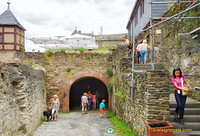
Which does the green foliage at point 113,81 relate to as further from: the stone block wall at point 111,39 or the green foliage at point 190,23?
the stone block wall at point 111,39

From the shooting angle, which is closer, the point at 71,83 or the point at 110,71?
the point at 110,71

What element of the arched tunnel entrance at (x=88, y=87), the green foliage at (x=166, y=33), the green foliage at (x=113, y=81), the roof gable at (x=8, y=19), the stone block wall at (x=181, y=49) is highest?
the roof gable at (x=8, y=19)

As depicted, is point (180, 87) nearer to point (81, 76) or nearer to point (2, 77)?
point (2, 77)

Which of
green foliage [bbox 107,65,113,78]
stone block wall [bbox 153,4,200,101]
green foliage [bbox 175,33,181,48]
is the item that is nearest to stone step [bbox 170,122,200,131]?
stone block wall [bbox 153,4,200,101]

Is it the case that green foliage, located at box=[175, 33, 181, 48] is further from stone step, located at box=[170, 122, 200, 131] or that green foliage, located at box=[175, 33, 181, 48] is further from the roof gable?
the roof gable

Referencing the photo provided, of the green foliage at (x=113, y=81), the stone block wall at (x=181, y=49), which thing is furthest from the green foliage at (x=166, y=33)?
the green foliage at (x=113, y=81)

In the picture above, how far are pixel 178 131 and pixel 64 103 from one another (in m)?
8.33

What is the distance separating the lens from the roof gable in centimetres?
1402

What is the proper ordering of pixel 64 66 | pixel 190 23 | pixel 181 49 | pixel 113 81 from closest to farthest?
pixel 190 23 → pixel 181 49 → pixel 113 81 → pixel 64 66

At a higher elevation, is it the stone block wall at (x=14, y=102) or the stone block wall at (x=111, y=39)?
the stone block wall at (x=111, y=39)

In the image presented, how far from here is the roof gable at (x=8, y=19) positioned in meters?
14.0

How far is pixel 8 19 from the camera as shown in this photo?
14531 mm

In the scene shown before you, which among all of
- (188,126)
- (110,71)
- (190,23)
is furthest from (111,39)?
(188,126)

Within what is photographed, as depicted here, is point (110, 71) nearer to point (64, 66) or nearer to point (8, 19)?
point (64, 66)
